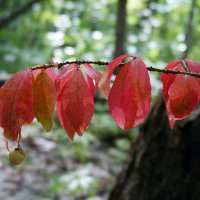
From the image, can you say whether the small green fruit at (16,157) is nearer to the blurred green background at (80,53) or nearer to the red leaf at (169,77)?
the red leaf at (169,77)

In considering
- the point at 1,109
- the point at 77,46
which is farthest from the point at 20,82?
the point at 77,46

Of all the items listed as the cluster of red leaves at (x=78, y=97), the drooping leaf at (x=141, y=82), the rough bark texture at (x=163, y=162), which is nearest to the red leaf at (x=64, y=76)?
the cluster of red leaves at (x=78, y=97)

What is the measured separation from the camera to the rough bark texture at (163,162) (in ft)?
5.14

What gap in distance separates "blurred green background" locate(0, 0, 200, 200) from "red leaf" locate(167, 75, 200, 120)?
1.93 meters

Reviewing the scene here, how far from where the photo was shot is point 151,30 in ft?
19.5

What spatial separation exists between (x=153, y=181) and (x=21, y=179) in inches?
66.8

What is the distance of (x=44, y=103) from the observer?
729 millimetres

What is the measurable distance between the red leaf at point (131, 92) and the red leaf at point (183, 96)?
0.05 m

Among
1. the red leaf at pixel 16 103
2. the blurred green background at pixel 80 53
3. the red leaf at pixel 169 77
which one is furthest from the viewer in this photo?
the blurred green background at pixel 80 53

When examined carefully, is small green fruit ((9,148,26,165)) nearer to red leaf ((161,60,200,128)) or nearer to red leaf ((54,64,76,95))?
red leaf ((54,64,76,95))

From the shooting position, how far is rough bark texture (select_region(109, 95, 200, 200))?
5.14ft

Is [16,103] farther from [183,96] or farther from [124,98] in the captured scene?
[183,96]

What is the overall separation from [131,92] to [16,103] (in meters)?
0.22

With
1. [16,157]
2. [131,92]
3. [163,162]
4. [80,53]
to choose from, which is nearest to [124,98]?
[131,92]
